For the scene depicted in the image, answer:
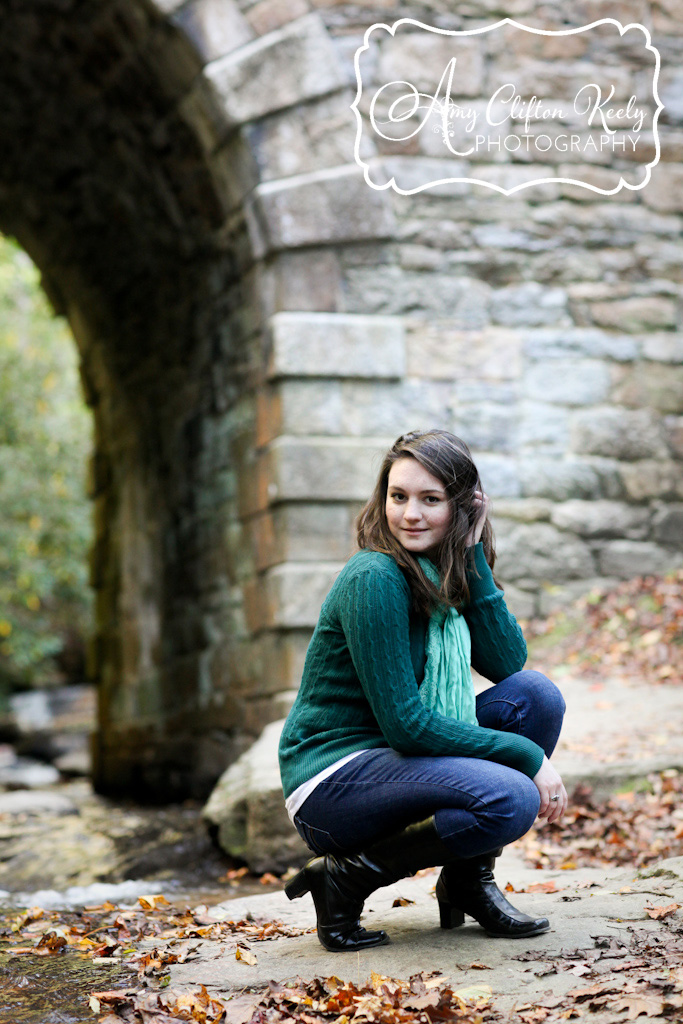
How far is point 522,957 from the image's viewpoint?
2512 millimetres

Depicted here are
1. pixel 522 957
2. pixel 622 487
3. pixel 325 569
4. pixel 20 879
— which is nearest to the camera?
pixel 522 957

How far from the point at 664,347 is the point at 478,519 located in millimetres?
3987

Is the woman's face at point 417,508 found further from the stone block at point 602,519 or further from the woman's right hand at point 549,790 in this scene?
the stone block at point 602,519

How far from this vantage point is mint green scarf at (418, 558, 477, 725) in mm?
2646

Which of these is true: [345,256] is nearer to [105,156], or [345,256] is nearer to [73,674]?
[105,156]

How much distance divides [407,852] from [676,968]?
0.65 metres

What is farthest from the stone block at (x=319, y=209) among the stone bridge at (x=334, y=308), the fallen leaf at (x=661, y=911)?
the fallen leaf at (x=661, y=911)

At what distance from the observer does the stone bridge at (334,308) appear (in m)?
5.80

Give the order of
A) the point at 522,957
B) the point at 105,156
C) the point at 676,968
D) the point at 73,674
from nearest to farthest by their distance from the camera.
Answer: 1. the point at 676,968
2. the point at 522,957
3. the point at 105,156
4. the point at 73,674

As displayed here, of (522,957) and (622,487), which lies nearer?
(522,957)

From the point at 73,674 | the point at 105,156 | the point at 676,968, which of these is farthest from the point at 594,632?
the point at 73,674

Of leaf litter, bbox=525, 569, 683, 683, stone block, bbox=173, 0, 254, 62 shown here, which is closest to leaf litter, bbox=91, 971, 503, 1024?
leaf litter, bbox=525, 569, 683, 683

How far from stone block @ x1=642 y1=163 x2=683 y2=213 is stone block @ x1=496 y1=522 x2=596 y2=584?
6.78 feet

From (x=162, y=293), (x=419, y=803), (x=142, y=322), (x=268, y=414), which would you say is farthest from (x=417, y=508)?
(x=142, y=322)
